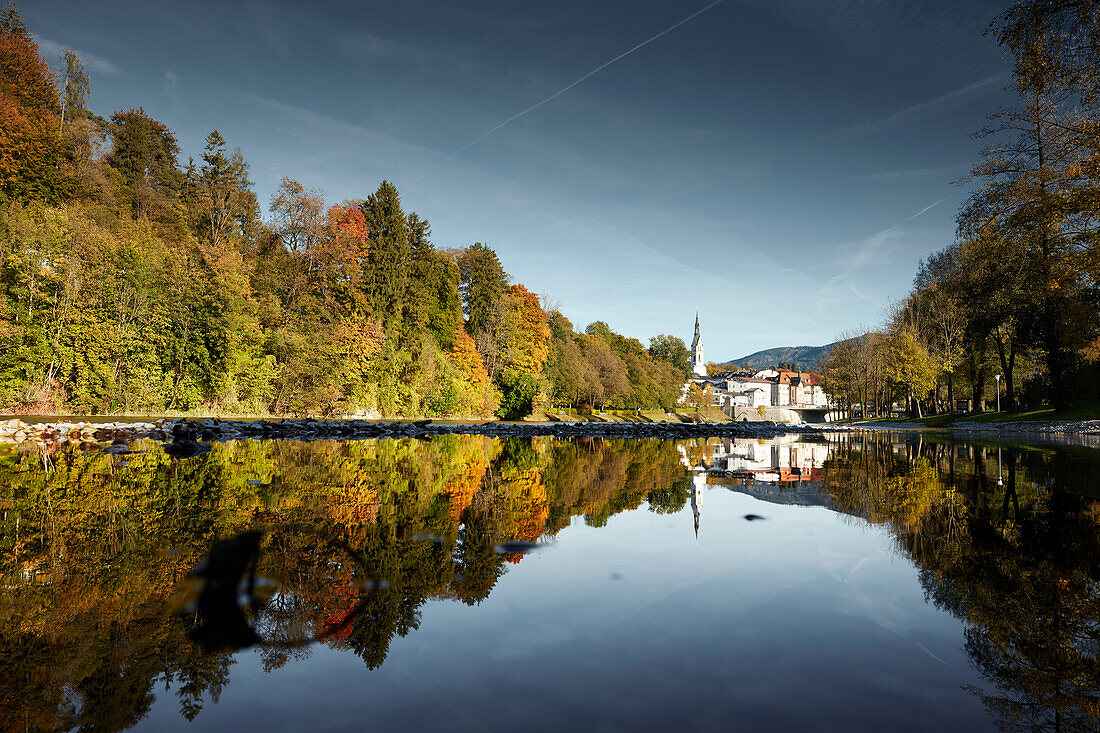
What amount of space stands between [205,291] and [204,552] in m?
32.2

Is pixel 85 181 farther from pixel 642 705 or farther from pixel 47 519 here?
pixel 642 705

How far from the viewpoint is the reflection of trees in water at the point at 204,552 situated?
8.45 feet

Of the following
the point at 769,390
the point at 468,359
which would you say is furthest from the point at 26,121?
the point at 769,390

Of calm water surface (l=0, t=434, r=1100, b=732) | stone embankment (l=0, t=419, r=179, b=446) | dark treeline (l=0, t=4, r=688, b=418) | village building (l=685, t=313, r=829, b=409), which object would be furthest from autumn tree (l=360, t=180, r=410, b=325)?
village building (l=685, t=313, r=829, b=409)

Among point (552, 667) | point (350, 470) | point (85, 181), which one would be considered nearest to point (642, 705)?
point (552, 667)

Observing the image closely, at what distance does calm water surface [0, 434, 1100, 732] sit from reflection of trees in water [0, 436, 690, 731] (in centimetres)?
2

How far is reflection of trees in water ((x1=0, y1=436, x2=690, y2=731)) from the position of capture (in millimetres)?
2574

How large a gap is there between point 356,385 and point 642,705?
3849 cm

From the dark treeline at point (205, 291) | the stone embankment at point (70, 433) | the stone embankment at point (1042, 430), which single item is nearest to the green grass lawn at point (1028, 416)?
the stone embankment at point (1042, 430)

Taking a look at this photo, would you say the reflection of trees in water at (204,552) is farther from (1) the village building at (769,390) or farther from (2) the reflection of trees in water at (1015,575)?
(1) the village building at (769,390)

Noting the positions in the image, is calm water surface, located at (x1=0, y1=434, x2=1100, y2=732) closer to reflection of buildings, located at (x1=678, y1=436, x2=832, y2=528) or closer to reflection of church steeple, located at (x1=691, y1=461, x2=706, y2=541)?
reflection of church steeple, located at (x1=691, y1=461, x2=706, y2=541)

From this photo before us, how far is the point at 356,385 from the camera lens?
38.2 meters

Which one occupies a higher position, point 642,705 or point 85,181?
point 85,181

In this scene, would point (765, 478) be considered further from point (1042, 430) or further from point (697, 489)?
point (1042, 430)
